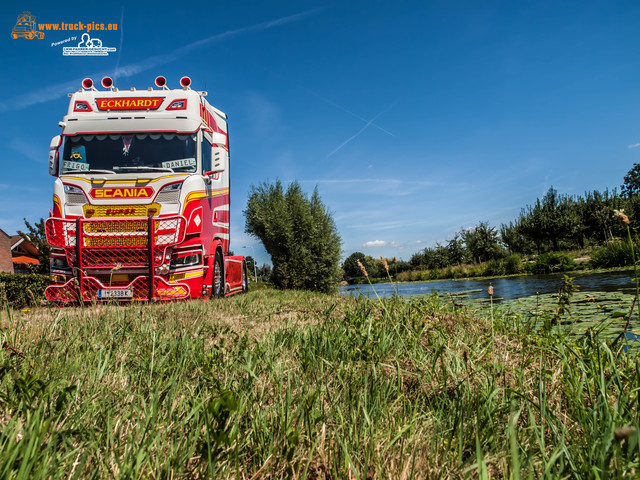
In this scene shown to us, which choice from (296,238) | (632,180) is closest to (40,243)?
(296,238)

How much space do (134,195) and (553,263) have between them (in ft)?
64.7

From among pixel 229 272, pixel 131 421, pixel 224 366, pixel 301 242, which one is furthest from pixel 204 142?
pixel 301 242

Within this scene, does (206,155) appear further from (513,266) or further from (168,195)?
(513,266)

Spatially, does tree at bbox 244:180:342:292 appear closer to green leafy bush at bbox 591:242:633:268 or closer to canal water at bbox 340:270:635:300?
canal water at bbox 340:270:635:300

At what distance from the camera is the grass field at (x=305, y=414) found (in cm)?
104

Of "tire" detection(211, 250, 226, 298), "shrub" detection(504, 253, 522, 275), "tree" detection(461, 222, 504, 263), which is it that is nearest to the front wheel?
"tire" detection(211, 250, 226, 298)

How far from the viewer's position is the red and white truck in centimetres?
627

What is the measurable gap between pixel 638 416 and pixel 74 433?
1.90m

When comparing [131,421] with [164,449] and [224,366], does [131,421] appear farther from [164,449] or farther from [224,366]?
[224,366]

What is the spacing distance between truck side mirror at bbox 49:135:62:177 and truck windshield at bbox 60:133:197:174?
142 millimetres

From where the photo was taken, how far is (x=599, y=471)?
0.99 metres

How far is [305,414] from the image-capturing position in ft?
4.35

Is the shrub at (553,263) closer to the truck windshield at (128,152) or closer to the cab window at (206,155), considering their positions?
the cab window at (206,155)

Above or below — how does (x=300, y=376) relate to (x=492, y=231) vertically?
below
